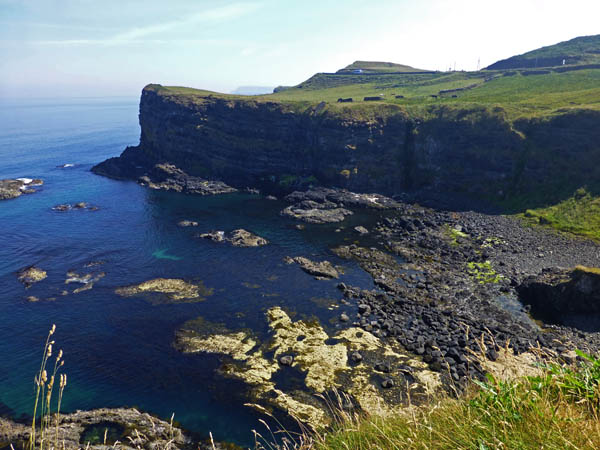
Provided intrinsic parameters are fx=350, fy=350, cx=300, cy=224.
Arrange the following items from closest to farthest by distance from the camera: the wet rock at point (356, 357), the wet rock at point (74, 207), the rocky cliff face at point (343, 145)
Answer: the wet rock at point (356, 357), the rocky cliff face at point (343, 145), the wet rock at point (74, 207)

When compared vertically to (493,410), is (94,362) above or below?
below

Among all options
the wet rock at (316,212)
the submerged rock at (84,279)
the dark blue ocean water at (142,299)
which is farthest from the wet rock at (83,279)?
the wet rock at (316,212)

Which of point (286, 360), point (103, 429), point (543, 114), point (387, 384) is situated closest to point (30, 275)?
point (103, 429)

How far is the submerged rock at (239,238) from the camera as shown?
70562mm

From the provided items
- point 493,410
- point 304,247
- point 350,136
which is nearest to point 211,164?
point 350,136

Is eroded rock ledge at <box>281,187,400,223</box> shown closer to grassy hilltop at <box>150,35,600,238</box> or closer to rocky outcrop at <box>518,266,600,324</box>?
grassy hilltop at <box>150,35,600,238</box>

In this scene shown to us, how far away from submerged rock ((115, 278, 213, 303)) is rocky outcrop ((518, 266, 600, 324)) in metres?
46.7

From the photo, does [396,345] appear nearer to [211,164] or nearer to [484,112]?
[484,112]

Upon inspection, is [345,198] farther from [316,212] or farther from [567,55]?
[567,55]

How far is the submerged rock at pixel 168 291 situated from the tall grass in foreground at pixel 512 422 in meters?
47.9

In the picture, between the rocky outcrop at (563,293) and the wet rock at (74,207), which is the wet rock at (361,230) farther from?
the wet rock at (74,207)

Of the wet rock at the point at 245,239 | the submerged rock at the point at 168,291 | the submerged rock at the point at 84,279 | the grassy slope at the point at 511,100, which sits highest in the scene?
the grassy slope at the point at 511,100

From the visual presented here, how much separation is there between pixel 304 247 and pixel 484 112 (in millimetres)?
66986

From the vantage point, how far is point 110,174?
4860 inches
